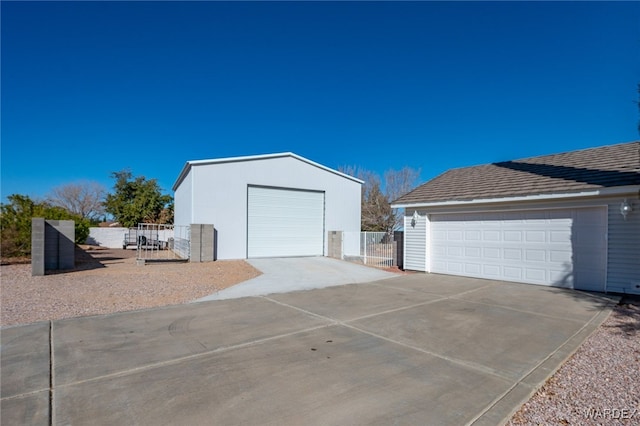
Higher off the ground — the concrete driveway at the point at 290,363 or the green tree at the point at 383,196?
the green tree at the point at 383,196

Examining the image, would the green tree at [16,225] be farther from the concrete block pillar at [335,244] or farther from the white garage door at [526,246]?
the white garage door at [526,246]

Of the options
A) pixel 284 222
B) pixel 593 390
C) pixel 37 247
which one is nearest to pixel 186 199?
pixel 284 222

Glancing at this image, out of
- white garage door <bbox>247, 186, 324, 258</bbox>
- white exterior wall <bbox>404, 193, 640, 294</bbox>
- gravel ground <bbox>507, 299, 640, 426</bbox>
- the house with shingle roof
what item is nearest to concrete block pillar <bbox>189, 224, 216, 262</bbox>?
white garage door <bbox>247, 186, 324, 258</bbox>

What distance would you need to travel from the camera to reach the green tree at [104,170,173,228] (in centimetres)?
3366

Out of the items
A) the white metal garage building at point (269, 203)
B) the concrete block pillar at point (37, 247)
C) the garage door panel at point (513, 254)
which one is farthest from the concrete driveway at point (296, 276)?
the concrete block pillar at point (37, 247)

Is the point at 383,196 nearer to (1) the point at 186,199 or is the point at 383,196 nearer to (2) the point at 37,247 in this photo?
(1) the point at 186,199

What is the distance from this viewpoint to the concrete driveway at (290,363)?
10.2 ft

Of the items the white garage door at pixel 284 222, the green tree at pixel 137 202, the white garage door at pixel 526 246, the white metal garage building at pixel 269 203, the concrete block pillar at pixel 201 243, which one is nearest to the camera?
the white garage door at pixel 526 246

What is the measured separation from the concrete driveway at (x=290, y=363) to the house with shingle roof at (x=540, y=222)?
2213 millimetres

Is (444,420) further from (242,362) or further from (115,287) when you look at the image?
(115,287)

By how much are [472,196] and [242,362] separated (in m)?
9.67

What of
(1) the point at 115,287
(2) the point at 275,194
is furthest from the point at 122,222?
(1) the point at 115,287

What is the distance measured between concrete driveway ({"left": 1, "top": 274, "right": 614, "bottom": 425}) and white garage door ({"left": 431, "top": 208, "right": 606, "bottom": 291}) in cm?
218

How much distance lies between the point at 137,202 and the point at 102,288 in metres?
28.0
